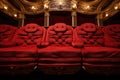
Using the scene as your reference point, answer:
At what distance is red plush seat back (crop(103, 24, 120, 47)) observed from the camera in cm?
196

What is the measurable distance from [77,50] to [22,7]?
301 cm

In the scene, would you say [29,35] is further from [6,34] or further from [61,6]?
[61,6]

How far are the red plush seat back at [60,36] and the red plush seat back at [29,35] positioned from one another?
12 cm

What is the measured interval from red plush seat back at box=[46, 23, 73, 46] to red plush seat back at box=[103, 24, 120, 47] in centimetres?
52

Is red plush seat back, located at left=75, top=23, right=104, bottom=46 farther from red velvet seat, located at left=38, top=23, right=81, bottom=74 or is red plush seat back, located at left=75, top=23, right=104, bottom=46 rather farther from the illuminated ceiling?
the illuminated ceiling

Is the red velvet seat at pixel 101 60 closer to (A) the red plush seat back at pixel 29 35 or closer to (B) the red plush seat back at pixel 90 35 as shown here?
(B) the red plush seat back at pixel 90 35

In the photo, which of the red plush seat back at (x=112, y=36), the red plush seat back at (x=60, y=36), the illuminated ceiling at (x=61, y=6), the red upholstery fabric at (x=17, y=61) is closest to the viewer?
the red upholstery fabric at (x=17, y=61)

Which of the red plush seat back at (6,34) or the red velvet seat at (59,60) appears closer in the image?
the red velvet seat at (59,60)

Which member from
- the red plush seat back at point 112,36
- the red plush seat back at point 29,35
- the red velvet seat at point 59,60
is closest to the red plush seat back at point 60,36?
the red plush seat back at point 29,35

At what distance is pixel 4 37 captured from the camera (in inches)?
84.5

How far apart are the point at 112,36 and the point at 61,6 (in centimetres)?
218

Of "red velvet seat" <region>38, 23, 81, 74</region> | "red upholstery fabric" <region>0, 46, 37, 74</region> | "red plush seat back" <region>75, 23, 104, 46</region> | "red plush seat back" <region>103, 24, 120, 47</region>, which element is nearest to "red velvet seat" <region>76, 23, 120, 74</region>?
"red velvet seat" <region>38, 23, 81, 74</region>

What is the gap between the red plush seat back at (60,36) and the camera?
6.85 ft

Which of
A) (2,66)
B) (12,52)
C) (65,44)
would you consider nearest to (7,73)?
(2,66)
